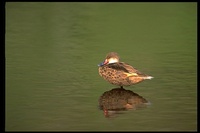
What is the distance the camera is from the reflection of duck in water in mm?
9928

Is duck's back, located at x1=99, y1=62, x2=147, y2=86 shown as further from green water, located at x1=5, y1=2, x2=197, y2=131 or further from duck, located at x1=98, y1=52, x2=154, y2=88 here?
green water, located at x1=5, y1=2, x2=197, y2=131

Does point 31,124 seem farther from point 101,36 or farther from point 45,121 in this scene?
point 101,36

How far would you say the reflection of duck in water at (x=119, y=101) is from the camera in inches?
391

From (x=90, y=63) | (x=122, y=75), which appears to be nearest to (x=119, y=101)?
(x=122, y=75)

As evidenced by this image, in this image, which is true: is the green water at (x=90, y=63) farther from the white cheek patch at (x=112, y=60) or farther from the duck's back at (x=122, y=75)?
the white cheek patch at (x=112, y=60)

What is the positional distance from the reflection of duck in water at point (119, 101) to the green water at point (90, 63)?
151 millimetres

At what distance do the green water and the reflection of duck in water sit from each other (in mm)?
151

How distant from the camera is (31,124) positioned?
29.3 ft

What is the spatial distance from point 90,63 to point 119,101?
13.6 ft

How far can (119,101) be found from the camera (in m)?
10.5

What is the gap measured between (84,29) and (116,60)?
369 inches

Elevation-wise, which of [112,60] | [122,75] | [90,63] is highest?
[90,63]

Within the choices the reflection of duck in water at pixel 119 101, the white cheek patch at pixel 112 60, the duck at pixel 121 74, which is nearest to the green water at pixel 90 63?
the reflection of duck in water at pixel 119 101

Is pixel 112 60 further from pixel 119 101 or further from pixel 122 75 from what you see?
pixel 119 101
